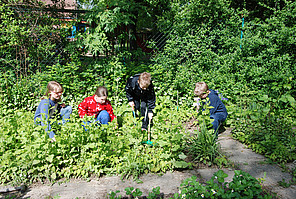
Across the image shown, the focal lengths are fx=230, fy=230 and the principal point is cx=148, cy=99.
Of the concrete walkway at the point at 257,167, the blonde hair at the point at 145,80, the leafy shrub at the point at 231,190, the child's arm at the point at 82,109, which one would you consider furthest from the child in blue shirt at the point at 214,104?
the child's arm at the point at 82,109

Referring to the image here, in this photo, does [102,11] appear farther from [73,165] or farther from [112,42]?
[73,165]

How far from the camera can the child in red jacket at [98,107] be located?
3.73m

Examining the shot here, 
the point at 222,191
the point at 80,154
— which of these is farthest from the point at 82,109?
the point at 222,191

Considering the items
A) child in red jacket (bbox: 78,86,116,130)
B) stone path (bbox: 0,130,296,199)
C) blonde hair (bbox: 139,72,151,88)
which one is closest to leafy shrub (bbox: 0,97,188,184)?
stone path (bbox: 0,130,296,199)

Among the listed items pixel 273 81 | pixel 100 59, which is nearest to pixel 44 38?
pixel 100 59

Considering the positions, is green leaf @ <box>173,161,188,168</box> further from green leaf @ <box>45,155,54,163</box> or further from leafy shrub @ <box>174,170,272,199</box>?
green leaf @ <box>45,155,54,163</box>

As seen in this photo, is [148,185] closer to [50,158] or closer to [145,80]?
[50,158]

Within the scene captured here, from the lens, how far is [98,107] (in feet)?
12.6

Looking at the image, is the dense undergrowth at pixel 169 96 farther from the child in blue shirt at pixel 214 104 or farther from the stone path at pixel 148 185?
the child in blue shirt at pixel 214 104

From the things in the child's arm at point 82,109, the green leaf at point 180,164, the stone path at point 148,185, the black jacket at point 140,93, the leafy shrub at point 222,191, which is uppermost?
the black jacket at point 140,93

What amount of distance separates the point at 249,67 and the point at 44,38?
4.86m

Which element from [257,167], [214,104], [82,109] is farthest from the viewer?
[214,104]

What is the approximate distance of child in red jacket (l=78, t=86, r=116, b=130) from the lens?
3.73 metres

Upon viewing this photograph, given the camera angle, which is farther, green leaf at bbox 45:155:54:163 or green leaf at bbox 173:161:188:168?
green leaf at bbox 173:161:188:168
